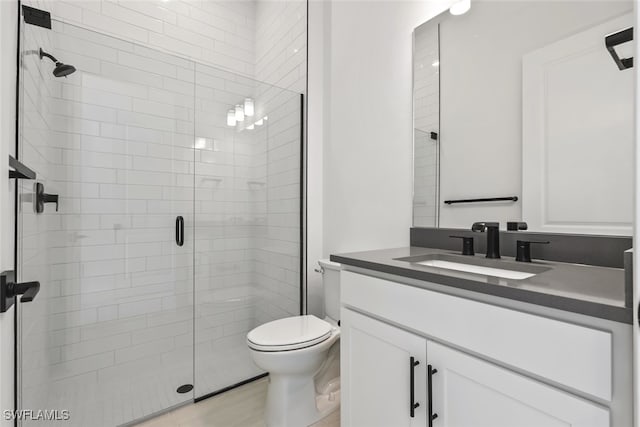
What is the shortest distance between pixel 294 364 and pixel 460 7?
1.84 metres

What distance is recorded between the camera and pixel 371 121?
1869 millimetres

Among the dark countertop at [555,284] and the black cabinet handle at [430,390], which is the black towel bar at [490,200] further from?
the black cabinet handle at [430,390]

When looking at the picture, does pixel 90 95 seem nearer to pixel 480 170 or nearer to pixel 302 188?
pixel 302 188

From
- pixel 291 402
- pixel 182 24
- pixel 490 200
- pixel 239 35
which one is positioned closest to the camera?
pixel 490 200

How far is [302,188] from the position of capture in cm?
226

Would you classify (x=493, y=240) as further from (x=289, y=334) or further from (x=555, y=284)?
(x=289, y=334)

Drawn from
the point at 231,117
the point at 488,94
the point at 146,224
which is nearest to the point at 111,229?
the point at 146,224

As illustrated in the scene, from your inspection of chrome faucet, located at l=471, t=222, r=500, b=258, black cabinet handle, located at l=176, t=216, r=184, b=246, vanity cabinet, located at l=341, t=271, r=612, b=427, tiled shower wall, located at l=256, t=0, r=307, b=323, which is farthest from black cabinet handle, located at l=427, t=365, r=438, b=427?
black cabinet handle, located at l=176, t=216, r=184, b=246

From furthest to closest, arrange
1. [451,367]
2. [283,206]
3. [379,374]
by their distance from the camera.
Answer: [283,206] → [379,374] → [451,367]

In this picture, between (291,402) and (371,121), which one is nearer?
A: (291,402)

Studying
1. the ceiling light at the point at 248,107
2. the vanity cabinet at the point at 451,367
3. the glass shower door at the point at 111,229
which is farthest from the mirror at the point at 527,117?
the glass shower door at the point at 111,229

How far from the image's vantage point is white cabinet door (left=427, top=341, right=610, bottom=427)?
676 millimetres

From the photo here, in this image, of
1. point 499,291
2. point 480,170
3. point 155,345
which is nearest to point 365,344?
point 499,291

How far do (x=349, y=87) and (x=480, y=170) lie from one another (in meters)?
0.95
